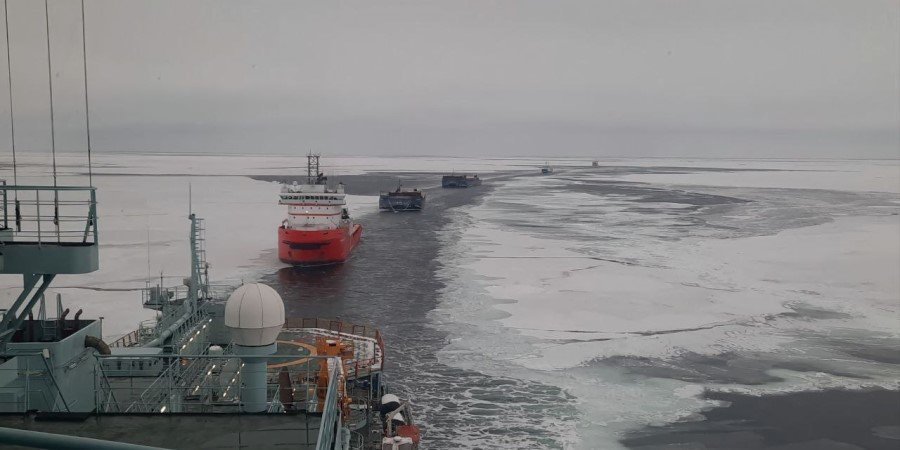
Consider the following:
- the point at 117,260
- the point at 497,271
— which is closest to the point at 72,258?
the point at 497,271

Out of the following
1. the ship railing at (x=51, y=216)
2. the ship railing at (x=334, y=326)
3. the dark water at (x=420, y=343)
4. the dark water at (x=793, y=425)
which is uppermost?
the ship railing at (x=51, y=216)

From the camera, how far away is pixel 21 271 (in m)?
9.24

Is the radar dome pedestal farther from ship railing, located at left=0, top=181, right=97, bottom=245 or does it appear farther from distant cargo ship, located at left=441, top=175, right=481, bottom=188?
distant cargo ship, located at left=441, top=175, right=481, bottom=188

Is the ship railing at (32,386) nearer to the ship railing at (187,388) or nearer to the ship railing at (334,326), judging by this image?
the ship railing at (187,388)

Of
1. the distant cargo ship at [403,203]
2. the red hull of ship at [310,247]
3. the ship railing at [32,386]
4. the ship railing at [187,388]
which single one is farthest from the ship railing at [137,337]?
the distant cargo ship at [403,203]

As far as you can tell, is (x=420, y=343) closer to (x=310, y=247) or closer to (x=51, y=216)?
(x=51, y=216)

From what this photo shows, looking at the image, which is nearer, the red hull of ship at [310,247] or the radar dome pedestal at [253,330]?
the radar dome pedestal at [253,330]

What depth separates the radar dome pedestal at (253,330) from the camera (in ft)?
31.3

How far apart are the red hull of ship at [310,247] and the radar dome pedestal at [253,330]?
2964 centimetres

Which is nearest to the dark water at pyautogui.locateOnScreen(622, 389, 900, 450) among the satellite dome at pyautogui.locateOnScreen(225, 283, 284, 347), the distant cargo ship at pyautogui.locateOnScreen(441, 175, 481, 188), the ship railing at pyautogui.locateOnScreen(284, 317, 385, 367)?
the satellite dome at pyautogui.locateOnScreen(225, 283, 284, 347)

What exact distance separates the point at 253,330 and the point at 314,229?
3204cm

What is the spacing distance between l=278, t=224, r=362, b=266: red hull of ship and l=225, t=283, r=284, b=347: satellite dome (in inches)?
1166

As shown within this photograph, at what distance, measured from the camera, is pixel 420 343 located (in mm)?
22938

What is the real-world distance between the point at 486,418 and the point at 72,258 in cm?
1030
